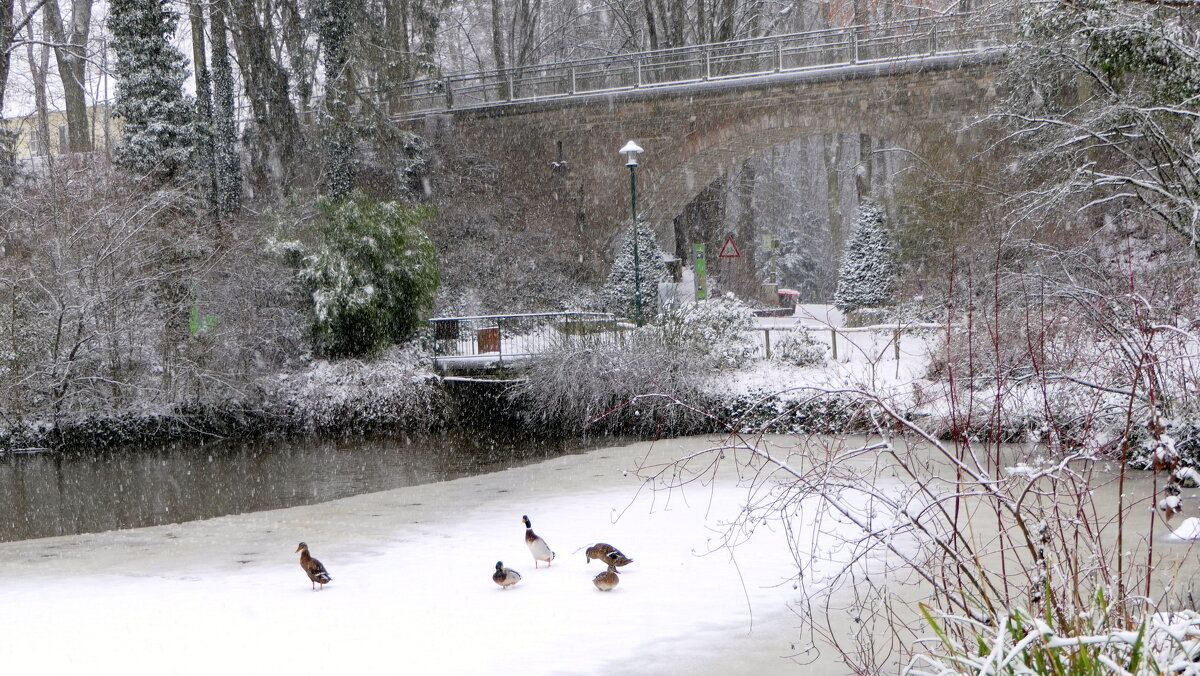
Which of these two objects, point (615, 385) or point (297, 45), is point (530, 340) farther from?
point (297, 45)

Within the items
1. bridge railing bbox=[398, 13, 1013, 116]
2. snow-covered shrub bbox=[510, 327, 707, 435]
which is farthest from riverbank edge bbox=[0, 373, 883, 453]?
bridge railing bbox=[398, 13, 1013, 116]

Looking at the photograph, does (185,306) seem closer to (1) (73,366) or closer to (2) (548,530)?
(1) (73,366)

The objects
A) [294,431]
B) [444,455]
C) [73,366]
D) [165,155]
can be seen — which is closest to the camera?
[444,455]

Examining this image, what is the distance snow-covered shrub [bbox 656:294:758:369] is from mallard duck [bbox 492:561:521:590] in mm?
9206

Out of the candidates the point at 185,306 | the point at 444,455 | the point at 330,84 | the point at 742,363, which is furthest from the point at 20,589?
the point at 330,84

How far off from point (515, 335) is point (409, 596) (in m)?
12.5

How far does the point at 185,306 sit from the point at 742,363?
10.4 meters

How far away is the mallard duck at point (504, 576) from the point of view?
7.64 metres

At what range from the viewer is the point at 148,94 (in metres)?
20.9

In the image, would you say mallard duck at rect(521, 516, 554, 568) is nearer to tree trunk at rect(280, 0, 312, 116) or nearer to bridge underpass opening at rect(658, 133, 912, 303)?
bridge underpass opening at rect(658, 133, 912, 303)

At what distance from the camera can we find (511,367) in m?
18.5

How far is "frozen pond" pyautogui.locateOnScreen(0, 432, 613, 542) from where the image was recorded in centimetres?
1249

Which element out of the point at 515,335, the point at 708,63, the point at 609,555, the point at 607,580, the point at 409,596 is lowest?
the point at 409,596

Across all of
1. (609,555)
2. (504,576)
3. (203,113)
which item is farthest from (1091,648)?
(203,113)
